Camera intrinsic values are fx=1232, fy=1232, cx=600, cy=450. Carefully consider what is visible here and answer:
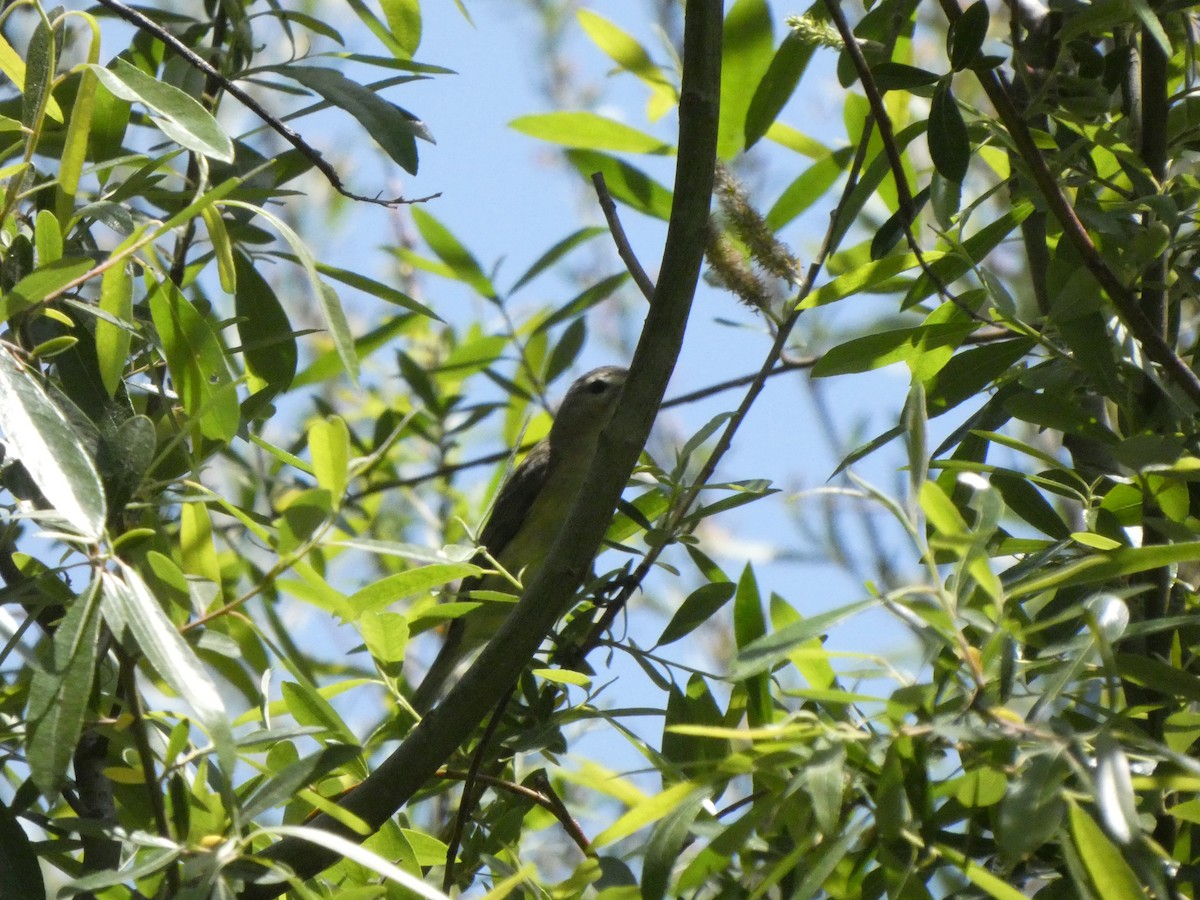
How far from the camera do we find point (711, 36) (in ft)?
5.47

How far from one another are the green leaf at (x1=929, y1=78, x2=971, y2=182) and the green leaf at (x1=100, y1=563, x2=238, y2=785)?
1264 mm

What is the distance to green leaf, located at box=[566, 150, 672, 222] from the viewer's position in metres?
2.82

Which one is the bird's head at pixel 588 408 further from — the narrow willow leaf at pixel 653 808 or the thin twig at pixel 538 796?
the narrow willow leaf at pixel 653 808

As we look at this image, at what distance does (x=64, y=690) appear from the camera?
1.23 metres

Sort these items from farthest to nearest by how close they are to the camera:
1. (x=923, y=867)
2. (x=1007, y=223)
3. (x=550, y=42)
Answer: (x=550, y=42) < (x=1007, y=223) < (x=923, y=867)

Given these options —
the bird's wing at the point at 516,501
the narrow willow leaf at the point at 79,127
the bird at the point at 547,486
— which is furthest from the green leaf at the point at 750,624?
the bird at the point at 547,486

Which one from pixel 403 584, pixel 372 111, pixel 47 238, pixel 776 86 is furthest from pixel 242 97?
pixel 776 86

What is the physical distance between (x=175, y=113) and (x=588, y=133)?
125 cm

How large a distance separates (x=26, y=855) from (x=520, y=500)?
349 centimetres

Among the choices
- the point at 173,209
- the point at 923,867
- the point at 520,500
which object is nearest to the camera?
the point at 923,867

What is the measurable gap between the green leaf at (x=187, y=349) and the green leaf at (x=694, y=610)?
851 mm

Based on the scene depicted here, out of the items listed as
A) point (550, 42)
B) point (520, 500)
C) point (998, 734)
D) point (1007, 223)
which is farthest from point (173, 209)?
point (550, 42)

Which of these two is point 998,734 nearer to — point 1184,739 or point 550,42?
point 1184,739

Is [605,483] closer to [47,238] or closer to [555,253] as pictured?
[47,238]
